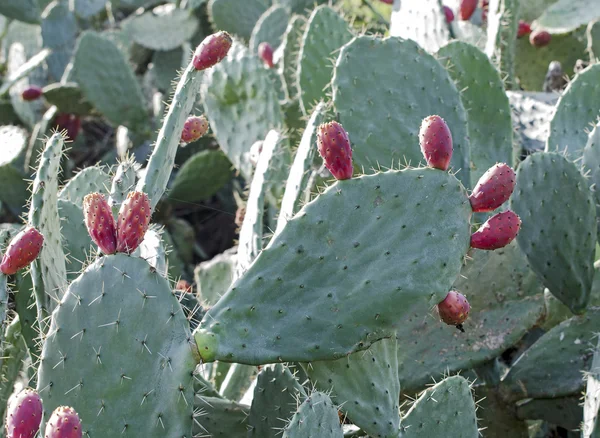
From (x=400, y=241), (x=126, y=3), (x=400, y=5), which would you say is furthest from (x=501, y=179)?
(x=126, y=3)

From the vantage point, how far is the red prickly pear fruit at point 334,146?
54.2 inches

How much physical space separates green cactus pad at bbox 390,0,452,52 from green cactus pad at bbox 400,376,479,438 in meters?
1.36

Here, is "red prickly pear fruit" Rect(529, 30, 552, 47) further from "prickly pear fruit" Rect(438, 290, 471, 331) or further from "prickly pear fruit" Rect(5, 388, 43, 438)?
"prickly pear fruit" Rect(5, 388, 43, 438)

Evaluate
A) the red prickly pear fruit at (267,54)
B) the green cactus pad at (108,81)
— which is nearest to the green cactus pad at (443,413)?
the red prickly pear fruit at (267,54)

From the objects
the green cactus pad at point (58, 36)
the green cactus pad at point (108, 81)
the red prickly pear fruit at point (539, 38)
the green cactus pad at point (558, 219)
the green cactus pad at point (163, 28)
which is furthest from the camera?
the green cactus pad at point (58, 36)

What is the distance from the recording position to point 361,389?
4.93 feet

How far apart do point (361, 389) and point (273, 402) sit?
190 mm

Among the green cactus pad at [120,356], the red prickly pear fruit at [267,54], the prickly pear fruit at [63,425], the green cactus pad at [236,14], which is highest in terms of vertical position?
the prickly pear fruit at [63,425]

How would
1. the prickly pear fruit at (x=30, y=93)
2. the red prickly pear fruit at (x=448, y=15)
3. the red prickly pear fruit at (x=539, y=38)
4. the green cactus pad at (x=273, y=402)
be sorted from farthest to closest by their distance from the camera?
1. the prickly pear fruit at (x=30, y=93)
2. the red prickly pear fruit at (x=539, y=38)
3. the red prickly pear fruit at (x=448, y=15)
4. the green cactus pad at (x=273, y=402)

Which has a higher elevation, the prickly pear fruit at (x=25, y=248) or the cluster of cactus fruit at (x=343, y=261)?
the prickly pear fruit at (x=25, y=248)

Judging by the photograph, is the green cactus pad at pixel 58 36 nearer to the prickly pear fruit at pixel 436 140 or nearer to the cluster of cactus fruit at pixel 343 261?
the cluster of cactus fruit at pixel 343 261

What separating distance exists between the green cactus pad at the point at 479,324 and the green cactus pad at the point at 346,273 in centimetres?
46

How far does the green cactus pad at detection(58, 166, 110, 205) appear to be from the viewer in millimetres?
2010

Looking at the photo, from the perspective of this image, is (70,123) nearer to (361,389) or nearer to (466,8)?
(466,8)
